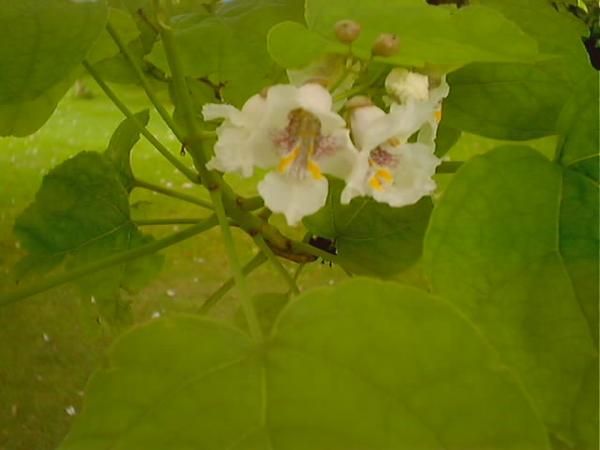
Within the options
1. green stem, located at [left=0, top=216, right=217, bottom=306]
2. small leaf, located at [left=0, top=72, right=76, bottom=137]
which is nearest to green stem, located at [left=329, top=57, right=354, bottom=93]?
green stem, located at [left=0, top=216, right=217, bottom=306]

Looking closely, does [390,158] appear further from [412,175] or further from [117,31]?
[117,31]

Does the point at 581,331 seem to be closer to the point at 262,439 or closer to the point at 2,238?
the point at 262,439

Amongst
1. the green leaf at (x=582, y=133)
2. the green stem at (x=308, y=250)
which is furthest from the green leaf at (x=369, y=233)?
the green leaf at (x=582, y=133)

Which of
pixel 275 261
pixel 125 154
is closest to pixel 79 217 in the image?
pixel 125 154

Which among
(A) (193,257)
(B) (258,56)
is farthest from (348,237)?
(A) (193,257)

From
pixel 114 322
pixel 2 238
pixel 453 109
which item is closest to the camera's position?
pixel 453 109

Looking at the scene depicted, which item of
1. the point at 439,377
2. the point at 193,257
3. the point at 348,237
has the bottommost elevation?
the point at 193,257

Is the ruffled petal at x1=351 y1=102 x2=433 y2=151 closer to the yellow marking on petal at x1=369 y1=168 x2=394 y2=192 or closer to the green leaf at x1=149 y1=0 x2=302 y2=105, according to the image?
the yellow marking on petal at x1=369 y1=168 x2=394 y2=192
